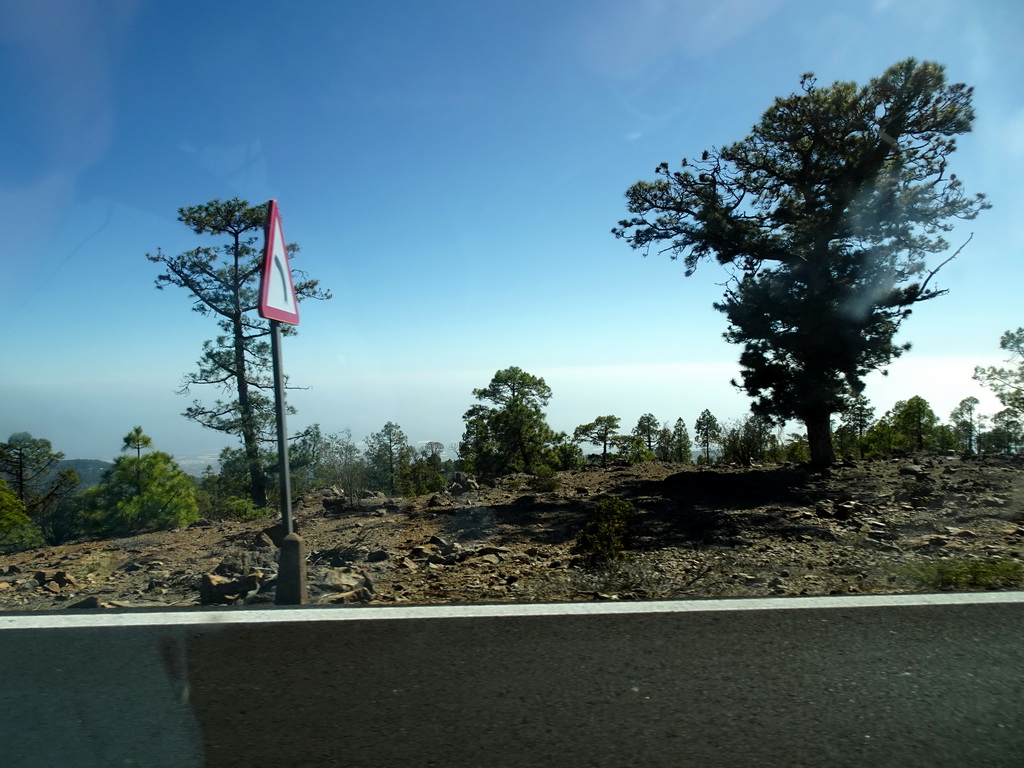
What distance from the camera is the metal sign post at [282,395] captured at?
4.64 m

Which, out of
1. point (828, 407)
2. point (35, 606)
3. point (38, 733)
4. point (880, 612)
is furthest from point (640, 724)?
point (828, 407)

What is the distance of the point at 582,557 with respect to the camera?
21.4 ft

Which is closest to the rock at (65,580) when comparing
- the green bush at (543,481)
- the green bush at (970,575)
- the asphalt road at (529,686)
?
the asphalt road at (529,686)

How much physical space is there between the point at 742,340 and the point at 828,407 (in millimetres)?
2114

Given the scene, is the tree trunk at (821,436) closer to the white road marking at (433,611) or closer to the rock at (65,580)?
the white road marking at (433,611)

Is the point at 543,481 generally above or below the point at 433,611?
above

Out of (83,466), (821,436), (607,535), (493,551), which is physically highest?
(83,466)

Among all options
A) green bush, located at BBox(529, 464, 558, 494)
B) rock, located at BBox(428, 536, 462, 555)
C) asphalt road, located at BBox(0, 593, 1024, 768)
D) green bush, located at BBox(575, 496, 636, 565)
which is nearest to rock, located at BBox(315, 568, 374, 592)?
asphalt road, located at BBox(0, 593, 1024, 768)

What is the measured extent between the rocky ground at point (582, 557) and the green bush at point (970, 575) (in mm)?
14

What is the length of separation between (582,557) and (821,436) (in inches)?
349

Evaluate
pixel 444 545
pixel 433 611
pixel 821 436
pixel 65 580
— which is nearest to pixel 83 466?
pixel 65 580

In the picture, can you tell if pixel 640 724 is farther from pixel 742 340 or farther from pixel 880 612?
pixel 742 340

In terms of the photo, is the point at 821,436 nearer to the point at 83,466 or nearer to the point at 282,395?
the point at 282,395

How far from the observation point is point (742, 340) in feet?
45.8
